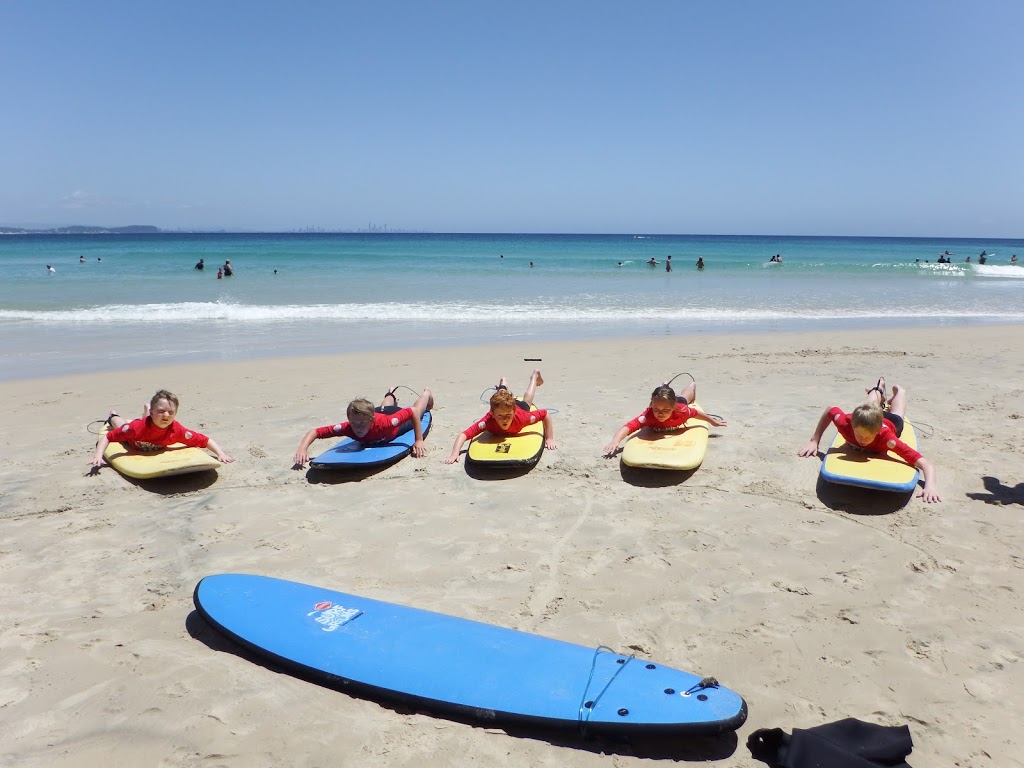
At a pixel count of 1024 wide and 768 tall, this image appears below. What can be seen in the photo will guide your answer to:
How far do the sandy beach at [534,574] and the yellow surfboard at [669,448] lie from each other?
0.22 metres

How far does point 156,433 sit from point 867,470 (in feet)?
22.6

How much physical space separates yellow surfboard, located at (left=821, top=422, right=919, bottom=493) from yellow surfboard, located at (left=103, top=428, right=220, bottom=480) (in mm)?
5855

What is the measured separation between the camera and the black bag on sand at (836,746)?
3.12 meters

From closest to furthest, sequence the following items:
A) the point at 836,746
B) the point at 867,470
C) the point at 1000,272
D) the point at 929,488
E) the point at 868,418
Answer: the point at 836,746 → the point at 929,488 → the point at 867,470 → the point at 868,418 → the point at 1000,272

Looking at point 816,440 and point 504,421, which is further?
point 504,421

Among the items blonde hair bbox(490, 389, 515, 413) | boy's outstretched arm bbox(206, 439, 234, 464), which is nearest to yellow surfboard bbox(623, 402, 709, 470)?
blonde hair bbox(490, 389, 515, 413)

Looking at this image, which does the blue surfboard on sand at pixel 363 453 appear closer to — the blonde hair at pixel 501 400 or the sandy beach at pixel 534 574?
the sandy beach at pixel 534 574

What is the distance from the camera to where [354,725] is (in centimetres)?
361

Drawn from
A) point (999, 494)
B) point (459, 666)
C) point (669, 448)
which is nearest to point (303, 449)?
point (669, 448)

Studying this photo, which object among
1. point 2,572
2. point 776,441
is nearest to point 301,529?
point 2,572

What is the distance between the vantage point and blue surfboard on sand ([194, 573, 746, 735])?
3426 millimetres

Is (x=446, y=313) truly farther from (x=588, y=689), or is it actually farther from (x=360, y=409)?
(x=588, y=689)

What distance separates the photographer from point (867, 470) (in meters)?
6.05

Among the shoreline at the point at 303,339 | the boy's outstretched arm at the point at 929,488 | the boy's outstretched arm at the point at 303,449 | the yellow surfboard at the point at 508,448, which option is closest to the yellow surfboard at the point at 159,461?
the boy's outstretched arm at the point at 303,449
